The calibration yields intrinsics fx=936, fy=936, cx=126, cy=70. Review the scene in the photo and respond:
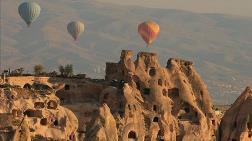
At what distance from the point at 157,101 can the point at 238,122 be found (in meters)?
14.9

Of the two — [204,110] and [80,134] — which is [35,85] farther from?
[204,110]

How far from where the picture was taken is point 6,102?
3297 inches

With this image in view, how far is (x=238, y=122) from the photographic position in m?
87.0

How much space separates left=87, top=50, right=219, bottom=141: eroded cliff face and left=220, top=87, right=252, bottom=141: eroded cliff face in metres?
9.69

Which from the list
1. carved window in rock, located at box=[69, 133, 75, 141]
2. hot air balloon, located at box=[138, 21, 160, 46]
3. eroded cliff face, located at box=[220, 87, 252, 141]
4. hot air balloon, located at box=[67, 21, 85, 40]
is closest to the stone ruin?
eroded cliff face, located at box=[220, 87, 252, 141]

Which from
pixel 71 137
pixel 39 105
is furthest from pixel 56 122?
pixel 71 137

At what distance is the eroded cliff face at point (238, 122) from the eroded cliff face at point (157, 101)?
969 cm

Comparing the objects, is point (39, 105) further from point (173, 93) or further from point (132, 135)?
point (173, 93)

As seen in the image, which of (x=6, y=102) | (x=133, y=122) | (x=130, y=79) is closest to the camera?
(x=6, y=102)

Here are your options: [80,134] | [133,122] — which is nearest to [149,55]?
[133,122]

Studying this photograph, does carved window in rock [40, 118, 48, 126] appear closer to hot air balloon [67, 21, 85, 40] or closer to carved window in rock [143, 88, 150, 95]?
carved window in rock [143, 88, 150, 95]

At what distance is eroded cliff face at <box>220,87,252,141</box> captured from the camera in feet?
285

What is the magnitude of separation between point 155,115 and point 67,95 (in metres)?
9.71

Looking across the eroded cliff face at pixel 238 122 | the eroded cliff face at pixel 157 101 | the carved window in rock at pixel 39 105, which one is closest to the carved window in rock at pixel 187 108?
the eroded cliff face at pixel 157 101
